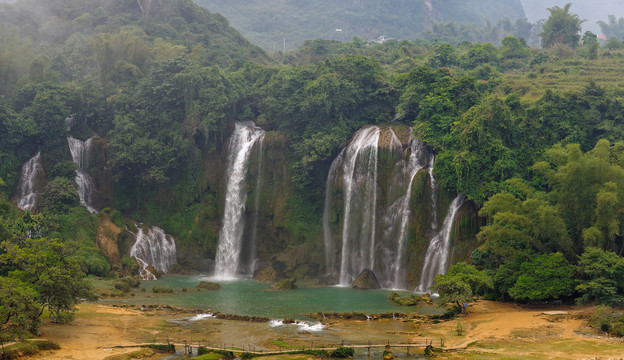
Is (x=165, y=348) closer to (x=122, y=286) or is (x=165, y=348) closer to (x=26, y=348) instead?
(x=26, y=348)

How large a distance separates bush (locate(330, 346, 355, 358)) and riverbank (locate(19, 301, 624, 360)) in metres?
1.46

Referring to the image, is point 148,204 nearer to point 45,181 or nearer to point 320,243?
point 45,181

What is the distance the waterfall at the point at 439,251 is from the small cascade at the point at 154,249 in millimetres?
20367

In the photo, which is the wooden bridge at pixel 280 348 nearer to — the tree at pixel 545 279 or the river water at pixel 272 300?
the river water at pixel 272 300

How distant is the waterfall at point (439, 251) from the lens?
42.8 metres

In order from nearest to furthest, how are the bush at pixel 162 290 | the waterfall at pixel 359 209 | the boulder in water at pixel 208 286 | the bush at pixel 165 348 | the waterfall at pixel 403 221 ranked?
the bush at pixel 165 348 < the bush at pixel 162 290 < the boulder in water at pixel 208 286 < the waterfall at pixel 403 221 < the waterfall at pixel 359 209

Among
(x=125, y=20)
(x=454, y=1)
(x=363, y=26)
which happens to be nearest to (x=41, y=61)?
(x=125, y=20)

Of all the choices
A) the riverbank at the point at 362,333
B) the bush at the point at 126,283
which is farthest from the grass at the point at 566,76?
the bush at the point at 126,283

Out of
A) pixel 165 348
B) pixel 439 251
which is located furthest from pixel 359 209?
pixel 165 348

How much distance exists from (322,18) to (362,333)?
11824 cm

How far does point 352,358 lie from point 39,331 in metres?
13.0

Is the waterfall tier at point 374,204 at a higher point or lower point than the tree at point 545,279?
higher

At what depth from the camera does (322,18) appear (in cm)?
14150

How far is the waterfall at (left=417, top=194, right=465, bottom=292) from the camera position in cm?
4281
